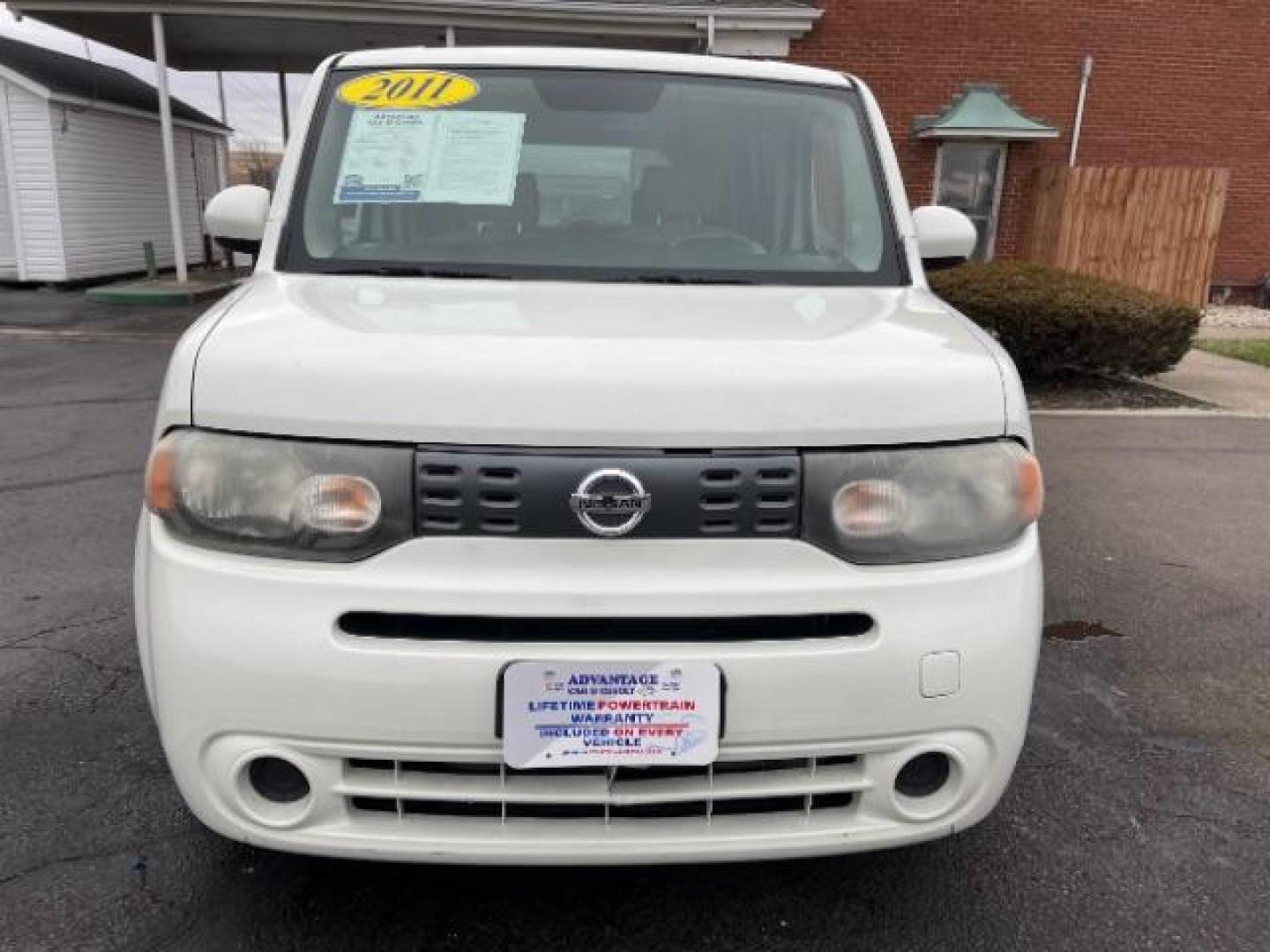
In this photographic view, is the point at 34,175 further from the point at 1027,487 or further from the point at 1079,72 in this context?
the point at 1027,487

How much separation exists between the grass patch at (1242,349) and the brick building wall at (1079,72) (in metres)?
3.12

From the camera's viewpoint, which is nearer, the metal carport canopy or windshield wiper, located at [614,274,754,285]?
windshield wiper, located at [614,274,754,285]

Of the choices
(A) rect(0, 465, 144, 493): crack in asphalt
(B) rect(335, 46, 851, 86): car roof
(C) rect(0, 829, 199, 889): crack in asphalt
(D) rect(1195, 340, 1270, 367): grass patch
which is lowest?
(D) rect(1195, 340, 1270, 367): grass patch

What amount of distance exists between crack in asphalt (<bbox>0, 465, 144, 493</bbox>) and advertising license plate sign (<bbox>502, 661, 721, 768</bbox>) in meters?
4.74

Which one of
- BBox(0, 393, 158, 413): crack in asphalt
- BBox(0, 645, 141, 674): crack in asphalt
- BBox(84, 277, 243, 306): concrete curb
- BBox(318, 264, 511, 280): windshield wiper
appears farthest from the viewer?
BBox(84, 277, 243, 306): concrete curb

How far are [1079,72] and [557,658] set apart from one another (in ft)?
46.1

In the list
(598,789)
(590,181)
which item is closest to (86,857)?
(598,789)

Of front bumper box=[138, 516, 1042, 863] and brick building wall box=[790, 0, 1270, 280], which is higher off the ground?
brick building wall box=[790, 0, 1270, 280]

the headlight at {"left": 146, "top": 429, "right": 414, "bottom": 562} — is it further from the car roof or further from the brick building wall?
the brick building wall

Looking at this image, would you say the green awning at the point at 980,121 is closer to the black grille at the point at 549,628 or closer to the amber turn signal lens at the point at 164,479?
the black grille at the point at 549,628

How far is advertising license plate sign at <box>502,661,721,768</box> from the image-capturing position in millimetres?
1703

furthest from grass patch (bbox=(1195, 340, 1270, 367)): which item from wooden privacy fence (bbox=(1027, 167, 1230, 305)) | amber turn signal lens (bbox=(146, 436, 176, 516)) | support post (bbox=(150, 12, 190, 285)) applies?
support post (bbox=(150, 12, 190, 285))

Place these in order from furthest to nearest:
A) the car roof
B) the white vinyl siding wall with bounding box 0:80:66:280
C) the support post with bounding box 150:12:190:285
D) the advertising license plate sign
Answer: the white vinyl siding wall with bounding box 0:80:66:280 < the support post with bounding box 150:12:190:285 < the car roof < the advertising license plate sign

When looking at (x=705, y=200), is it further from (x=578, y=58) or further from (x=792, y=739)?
(x=792, y=739)
